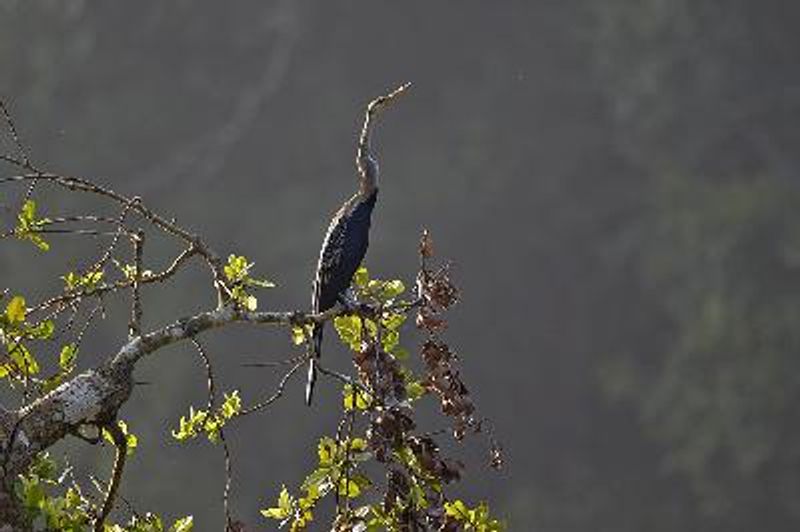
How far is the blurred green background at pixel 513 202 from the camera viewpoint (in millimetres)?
20984

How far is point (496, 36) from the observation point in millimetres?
25000

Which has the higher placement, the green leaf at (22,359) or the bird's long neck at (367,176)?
the bird's long neck at (367,176)

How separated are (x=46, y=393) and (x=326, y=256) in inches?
73.0

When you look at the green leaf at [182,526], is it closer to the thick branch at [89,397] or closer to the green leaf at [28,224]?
the thick branch at [89,397]

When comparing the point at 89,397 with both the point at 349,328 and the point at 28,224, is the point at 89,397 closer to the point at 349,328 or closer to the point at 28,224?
the point at 28,224

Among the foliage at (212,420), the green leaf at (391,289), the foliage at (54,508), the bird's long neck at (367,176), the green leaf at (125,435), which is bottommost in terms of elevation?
the foliage at (54,508)

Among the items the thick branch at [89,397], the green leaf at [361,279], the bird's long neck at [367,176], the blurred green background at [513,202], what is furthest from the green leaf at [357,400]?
the blurred green background at [513,202]

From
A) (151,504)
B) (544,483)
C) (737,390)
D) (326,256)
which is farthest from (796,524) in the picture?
(326,256)

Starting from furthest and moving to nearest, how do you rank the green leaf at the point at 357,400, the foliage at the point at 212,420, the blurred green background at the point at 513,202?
the blurred green background at the point at 513,202, the foliage at the point at 212,420, the green leaf at the point at 357,400

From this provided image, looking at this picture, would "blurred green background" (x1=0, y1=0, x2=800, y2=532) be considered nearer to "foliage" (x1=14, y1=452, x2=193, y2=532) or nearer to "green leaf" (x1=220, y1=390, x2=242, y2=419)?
"green leaf" (x1=220, y1=390, x2=242, y2=419)

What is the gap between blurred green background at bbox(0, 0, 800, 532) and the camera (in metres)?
21.0

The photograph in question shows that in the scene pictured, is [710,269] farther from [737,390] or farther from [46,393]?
[46,393]

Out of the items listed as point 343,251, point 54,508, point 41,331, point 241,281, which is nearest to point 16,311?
point 41,331

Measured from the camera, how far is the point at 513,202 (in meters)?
24.0
